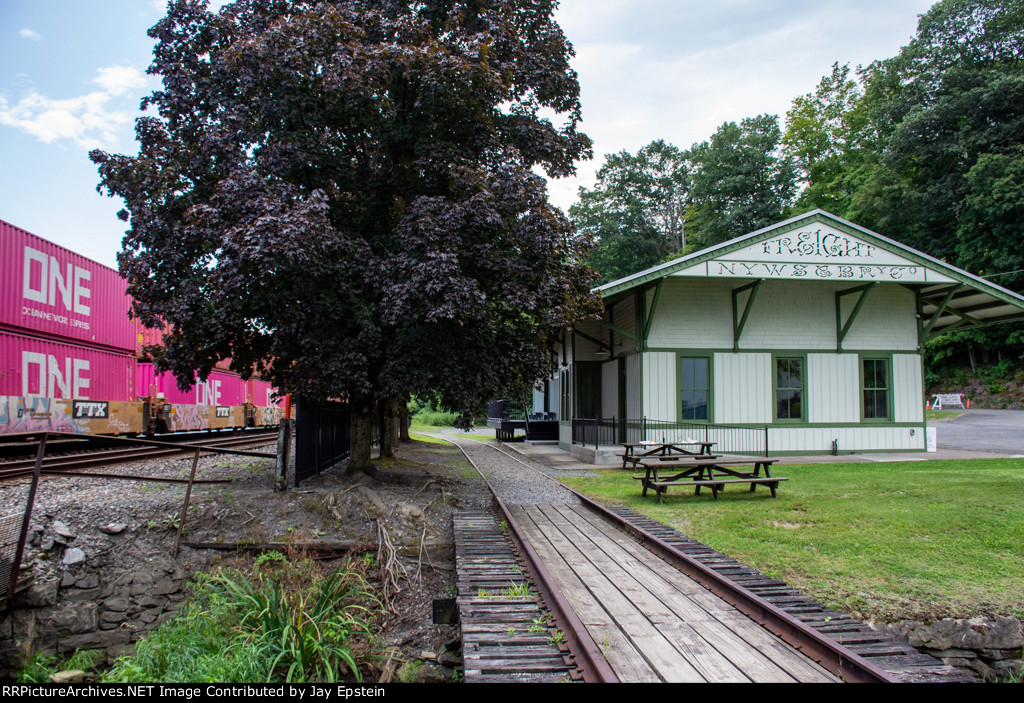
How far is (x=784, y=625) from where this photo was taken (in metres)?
4.27

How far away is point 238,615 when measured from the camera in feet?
18.2

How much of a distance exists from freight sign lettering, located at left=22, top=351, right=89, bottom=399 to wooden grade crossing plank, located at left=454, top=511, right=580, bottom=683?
9658mm

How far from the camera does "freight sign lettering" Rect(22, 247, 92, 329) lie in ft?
38.3

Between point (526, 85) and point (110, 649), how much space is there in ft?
29.8

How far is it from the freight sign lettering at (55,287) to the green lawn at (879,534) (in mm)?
11057

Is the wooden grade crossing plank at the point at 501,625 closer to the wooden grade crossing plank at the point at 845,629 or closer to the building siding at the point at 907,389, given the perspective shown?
the wooden grade crossing plank at the point at 845,629

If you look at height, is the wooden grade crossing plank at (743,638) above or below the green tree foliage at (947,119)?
below

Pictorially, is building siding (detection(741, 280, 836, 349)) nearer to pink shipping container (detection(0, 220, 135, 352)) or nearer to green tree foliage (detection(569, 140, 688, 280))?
pink shipping container (detection(0, 220, 135, 352))

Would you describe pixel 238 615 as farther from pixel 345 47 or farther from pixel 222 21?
pixel 222 21

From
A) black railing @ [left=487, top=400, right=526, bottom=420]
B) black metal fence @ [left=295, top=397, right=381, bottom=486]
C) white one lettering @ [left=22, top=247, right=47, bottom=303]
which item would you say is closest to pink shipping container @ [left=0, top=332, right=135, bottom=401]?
white one lettering @ [left=22, top=247, right=47, bottom=303]

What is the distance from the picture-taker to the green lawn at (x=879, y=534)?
5.18 meters

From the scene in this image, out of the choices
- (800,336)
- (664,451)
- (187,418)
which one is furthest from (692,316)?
(187,418)

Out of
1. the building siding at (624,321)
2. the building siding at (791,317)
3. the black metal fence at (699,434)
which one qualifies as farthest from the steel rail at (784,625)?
the building siding at (791,317)

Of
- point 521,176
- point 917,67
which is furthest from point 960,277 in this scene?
point 917,67
